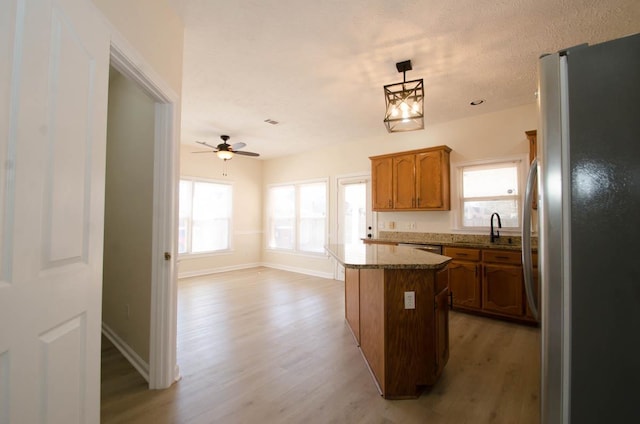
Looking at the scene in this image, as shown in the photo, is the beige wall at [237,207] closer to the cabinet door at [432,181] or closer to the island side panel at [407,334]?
the cabinet door at [432,181]

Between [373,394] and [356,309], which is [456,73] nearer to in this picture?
[356,309]

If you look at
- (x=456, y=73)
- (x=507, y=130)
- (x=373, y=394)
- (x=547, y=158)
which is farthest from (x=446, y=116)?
(x=373, y=394)

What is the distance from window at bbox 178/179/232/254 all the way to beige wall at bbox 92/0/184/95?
3.92 m

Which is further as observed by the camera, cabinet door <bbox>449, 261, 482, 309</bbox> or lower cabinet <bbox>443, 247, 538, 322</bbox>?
cabinet door <bbox>449, 261, 482, 309</bbox>

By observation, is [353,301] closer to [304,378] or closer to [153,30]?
[304,378]

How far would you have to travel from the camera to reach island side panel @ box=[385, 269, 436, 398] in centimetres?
192

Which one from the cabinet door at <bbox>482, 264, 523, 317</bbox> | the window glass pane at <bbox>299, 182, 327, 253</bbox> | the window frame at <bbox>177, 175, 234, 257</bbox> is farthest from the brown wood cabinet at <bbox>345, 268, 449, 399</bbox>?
the window frame at <bbox>177, 175, 234, 257</bbox>

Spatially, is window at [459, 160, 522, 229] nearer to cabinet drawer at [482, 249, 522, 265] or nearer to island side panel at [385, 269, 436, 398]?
cabinet drawer at [482, 249, 522, 265]

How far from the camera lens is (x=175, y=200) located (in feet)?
6.96

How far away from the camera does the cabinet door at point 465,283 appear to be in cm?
353

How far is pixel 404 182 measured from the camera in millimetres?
4422

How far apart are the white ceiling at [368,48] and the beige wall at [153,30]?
0.17 m

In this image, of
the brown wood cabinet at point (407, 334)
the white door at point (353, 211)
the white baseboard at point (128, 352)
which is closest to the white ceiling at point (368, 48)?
the white door at point (353, 211)

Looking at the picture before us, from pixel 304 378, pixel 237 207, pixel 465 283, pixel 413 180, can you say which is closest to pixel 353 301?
pixel 304 378
